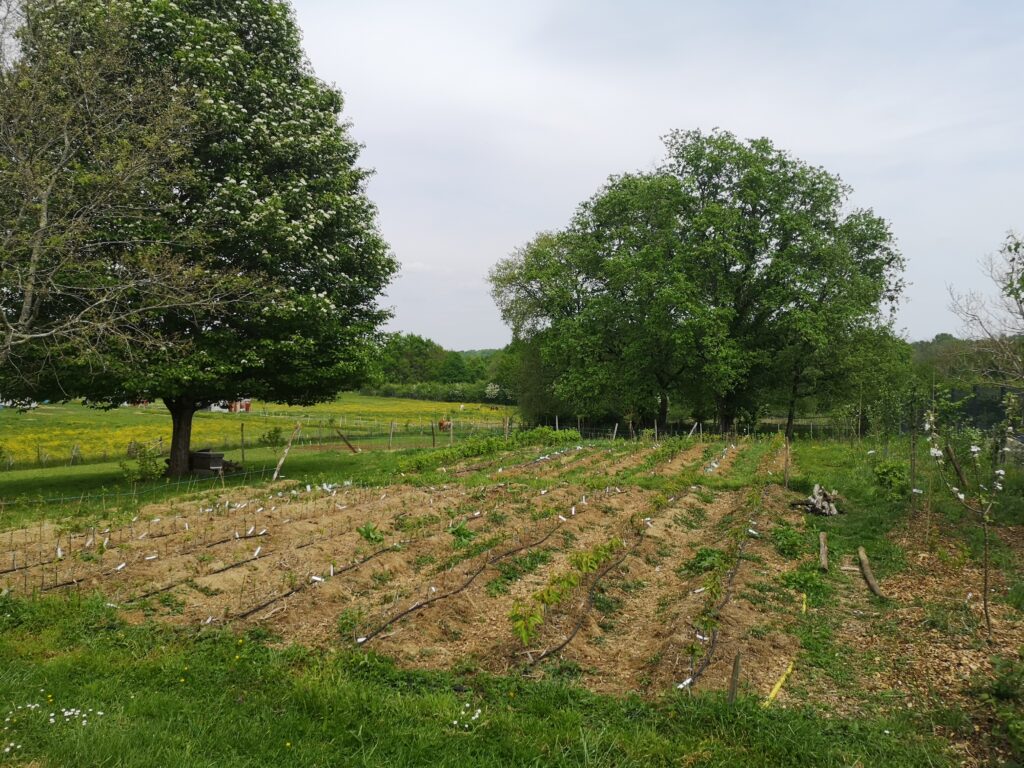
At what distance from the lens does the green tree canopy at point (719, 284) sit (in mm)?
30594

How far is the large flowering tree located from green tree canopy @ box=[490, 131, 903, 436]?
56.3 ft

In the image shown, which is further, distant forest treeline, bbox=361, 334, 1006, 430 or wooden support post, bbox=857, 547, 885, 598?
distant forest treeline, bbox=361, 334, 1006, 430

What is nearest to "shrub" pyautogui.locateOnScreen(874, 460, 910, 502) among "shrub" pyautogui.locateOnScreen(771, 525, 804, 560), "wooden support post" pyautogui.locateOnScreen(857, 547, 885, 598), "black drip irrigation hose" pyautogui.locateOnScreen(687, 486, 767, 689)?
"shrub" pyautogui.locateOnScreen(771, 525, 804, 560)

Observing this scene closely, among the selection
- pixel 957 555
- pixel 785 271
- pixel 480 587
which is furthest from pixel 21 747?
pixel 785 271

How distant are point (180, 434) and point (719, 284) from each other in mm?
25840

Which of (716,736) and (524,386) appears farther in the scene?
(524,386)

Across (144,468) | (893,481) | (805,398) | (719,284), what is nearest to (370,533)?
(144,468)

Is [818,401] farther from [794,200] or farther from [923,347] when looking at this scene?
[923,347]

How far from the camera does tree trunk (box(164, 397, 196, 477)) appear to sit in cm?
1919

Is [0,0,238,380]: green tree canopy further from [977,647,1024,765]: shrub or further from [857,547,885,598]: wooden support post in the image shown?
[977,647,1024,765]: shrub

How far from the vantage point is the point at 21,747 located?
471 centimetres

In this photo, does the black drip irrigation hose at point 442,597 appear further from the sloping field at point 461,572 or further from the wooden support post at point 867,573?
the wooden support post at point 867,573

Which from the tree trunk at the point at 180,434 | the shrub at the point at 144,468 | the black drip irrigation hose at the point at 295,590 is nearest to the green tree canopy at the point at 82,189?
the shrub at the point at 144,468

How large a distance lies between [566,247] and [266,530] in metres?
33.1
